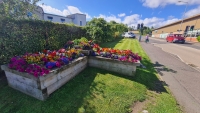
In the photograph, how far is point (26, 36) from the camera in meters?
4.28

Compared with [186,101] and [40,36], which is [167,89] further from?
[40,36]

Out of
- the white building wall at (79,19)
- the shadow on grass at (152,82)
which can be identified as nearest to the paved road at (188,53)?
the shadow on grass at (152,82)

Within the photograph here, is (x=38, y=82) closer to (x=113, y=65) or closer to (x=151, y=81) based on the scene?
(x=113, y=65)

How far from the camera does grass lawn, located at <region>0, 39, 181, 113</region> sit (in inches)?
105

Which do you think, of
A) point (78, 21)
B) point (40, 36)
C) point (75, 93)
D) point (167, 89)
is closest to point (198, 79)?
point (167, 89)

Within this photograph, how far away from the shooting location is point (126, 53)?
4969mm

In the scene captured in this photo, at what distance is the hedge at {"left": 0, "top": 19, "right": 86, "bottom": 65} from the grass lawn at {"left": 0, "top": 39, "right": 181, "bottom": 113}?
1.25 metres

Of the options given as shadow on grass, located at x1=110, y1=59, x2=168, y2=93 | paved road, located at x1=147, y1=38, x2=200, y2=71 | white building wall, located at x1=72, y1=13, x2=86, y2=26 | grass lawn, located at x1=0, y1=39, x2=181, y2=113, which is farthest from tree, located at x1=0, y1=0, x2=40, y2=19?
white building wall, located at x1=72, y1=13, x2=86, y2=26

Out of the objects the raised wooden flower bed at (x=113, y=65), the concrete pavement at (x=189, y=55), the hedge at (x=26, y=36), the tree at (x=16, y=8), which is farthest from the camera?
the concrete pavement at (x=189, y=55)

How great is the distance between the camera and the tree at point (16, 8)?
4277 mm

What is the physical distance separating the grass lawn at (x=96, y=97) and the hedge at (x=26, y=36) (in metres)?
1.25

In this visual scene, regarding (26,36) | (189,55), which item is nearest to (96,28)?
(26,36)

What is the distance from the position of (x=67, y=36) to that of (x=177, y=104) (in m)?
6.98

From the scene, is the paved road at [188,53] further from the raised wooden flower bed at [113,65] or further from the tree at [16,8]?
the tree at [16,8]
